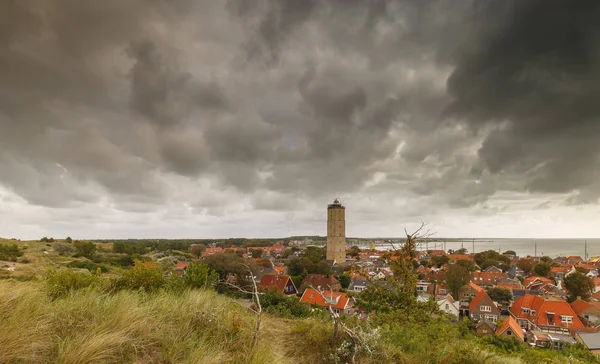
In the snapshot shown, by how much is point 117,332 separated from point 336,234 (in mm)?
71727

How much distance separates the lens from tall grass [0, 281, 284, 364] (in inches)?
126

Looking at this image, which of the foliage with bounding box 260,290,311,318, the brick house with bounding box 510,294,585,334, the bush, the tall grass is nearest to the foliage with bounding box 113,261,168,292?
the bush

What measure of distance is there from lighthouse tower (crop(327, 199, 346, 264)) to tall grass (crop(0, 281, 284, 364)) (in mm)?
69828

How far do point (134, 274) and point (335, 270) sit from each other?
57.6m

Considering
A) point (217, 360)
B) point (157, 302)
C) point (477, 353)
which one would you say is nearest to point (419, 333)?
point (477, 353)

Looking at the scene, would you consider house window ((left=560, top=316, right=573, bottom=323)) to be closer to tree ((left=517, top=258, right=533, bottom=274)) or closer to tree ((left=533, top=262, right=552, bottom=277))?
tree ((left=533, top=262, right=552, bottom=277))

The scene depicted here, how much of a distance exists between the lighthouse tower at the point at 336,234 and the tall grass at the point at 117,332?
229ft

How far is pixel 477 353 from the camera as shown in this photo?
5992mm

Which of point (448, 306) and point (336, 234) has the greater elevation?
point (336, 234)

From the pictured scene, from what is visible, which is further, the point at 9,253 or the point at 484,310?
the point at 484,310

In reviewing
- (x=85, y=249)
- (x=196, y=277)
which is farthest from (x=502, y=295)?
(x=85, y=249)

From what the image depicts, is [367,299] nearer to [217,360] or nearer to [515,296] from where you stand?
[217,360]

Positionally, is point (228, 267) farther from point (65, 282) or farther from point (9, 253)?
point (65, 282)

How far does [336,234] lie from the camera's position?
241 feet
